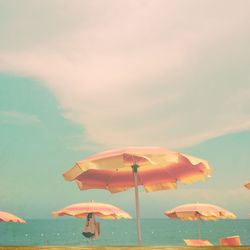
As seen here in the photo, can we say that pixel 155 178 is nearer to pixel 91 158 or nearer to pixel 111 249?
pixel 91 158

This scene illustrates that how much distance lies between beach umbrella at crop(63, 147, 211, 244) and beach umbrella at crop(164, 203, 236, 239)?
4.24 m

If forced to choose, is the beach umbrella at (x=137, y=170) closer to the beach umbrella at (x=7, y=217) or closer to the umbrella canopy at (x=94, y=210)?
the umbrella canopy at (x=94, y=210)

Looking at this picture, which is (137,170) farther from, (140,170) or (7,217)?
(7,217)

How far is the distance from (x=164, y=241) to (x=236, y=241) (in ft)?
428

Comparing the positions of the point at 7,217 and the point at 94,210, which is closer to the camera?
the point at 94,210

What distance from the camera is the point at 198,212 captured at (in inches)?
639

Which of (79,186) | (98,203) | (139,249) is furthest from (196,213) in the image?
(139,249)

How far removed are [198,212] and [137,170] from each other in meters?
6.21

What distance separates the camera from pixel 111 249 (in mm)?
6109

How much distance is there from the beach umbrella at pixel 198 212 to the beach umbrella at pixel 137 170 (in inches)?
167

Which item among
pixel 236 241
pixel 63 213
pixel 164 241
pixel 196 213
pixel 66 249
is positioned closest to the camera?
pixel 66 249

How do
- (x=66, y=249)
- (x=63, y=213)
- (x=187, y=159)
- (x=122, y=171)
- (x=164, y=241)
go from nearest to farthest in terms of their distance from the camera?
(x=66, y=249) → (x=187, y=159) → (x=122, y=171) → (x=63, y=213) → (x=164, y=241)

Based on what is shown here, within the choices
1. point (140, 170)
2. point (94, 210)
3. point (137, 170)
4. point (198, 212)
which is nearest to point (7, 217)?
point (94, 210)

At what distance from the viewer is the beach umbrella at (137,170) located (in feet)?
31.4
